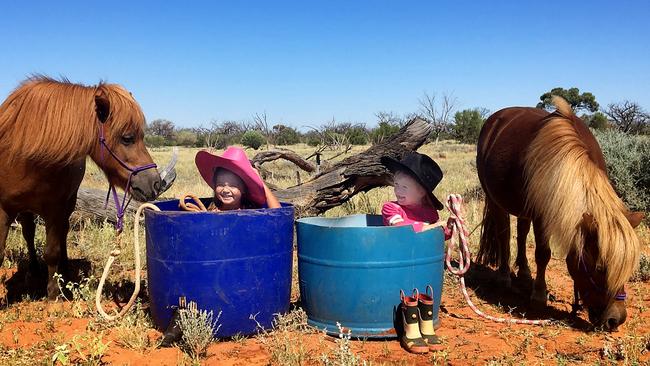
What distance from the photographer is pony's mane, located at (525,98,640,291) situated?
3432 millimetres

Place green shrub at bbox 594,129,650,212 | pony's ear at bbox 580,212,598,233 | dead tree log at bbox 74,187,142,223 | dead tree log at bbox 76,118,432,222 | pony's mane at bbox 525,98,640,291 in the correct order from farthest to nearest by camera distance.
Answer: green shrub at bbox 594,129,650,212 → dead tree log at bbox 74,187,142,223 → dead tree log at bbox 76,118,432,222 → pony's ear at bbox 580,212,598,233 → pony's mane at bbox 525,98,640,291

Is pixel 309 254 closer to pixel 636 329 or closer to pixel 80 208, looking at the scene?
pixel 636 329

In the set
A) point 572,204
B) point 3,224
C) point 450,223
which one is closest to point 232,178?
point 450,223

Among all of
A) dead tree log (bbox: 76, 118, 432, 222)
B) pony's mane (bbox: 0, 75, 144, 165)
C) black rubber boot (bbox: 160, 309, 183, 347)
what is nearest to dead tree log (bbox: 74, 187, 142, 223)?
dead tree log (bbox: 76, 118, 432, 222)

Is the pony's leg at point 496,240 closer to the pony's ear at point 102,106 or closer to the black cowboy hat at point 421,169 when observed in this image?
the black cowboy hat at point 421,169

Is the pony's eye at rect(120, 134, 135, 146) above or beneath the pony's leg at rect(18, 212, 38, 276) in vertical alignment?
above

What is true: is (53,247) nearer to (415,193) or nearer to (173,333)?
(173,333)

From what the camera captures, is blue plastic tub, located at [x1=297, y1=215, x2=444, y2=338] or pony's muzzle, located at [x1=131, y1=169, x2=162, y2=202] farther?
pony's muzzle, located at [x1=131, y1=169, x2=162, y2=202]

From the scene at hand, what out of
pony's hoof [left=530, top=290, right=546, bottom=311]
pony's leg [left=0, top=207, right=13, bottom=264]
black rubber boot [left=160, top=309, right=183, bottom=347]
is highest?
pony's leg [left=0, top=207, right=13, bottom=264]

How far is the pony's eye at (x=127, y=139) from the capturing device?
4.09 meters

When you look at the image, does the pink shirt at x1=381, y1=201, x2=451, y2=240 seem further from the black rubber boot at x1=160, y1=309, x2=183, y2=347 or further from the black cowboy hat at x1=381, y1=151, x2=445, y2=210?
the black rubber boot at x1=160, y1=309, x2=183, y2=347

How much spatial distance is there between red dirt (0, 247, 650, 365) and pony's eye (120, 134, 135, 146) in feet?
4.68

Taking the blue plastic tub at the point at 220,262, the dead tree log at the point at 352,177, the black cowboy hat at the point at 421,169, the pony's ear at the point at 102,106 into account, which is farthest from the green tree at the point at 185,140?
the black cowboy hat at the point at 421,169

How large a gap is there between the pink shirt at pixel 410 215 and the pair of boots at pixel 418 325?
55 cm
